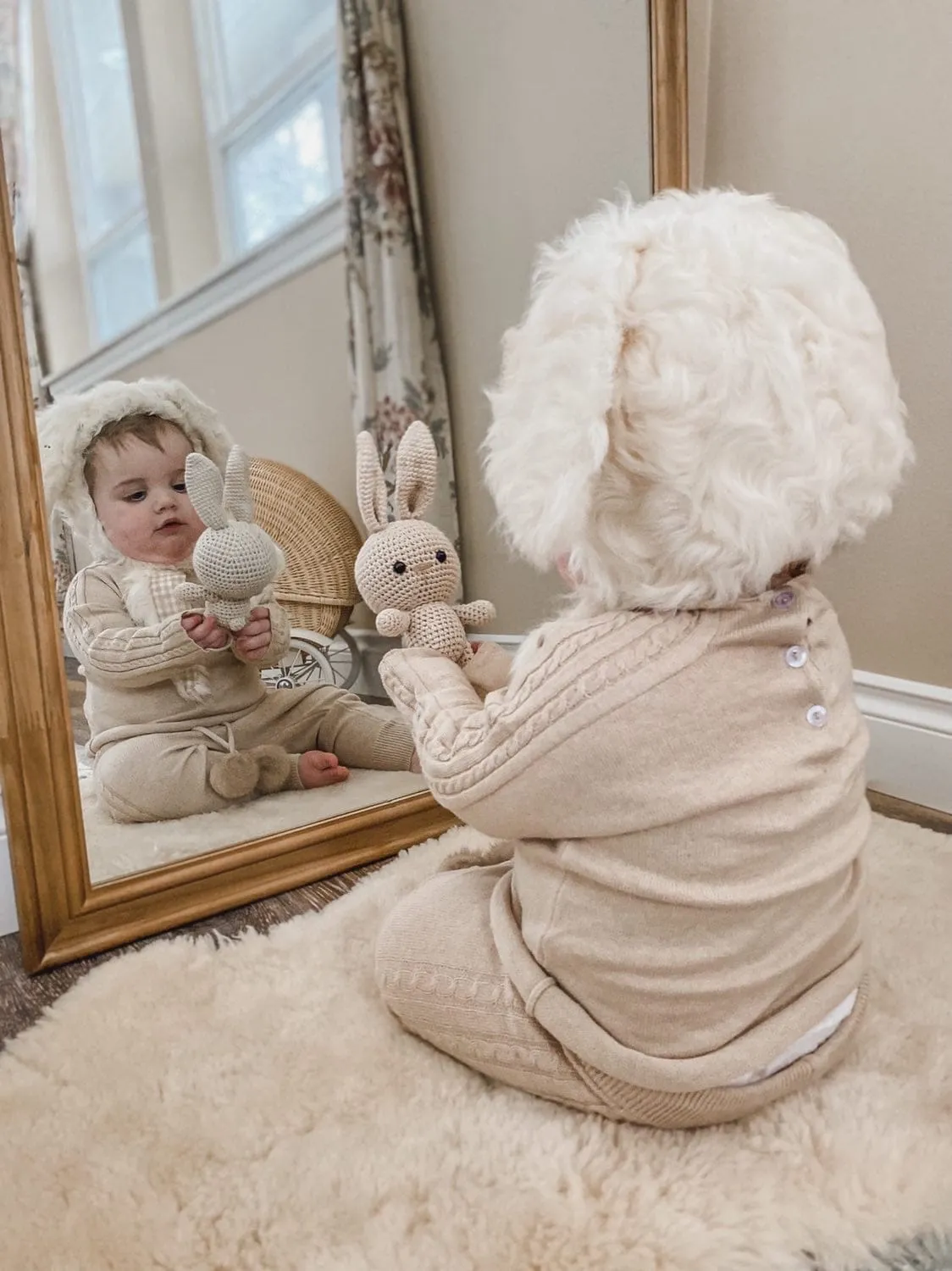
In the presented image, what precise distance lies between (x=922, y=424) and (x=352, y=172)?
2.59 feet

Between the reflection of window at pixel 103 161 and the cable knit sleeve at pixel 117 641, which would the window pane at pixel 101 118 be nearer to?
the reflection of window at pixel 103 161

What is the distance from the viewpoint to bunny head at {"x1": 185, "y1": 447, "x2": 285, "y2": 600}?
3.25ft

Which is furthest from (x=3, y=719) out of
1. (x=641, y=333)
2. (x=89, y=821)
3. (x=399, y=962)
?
(x=641, y=333)

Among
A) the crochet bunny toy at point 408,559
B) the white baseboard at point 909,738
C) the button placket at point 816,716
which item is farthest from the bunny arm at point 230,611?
the white baseboard at point 909,738

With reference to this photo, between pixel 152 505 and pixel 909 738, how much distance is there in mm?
1021

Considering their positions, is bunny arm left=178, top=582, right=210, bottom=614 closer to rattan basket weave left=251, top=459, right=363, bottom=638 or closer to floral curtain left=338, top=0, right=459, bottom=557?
rattan basket weave left=251, top=459, right=363, bottom=638

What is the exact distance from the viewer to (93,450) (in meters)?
0.98

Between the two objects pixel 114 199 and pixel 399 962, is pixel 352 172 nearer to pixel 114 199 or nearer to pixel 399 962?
pixel 114 199

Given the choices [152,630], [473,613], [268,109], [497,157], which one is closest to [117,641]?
[152,630]

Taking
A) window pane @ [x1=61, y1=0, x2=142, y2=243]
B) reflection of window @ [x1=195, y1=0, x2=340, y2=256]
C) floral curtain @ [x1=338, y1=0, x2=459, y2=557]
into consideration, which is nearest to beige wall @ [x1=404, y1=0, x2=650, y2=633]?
floral curtain @ [x1=338, y1=0, x2=459, y2=557]

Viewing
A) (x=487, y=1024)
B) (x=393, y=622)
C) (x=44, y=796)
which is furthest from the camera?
(x=44, y=796)

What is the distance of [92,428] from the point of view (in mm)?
975

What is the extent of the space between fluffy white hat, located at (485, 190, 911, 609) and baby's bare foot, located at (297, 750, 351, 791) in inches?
23.3

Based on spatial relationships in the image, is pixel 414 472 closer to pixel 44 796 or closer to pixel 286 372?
pixel 286 372
